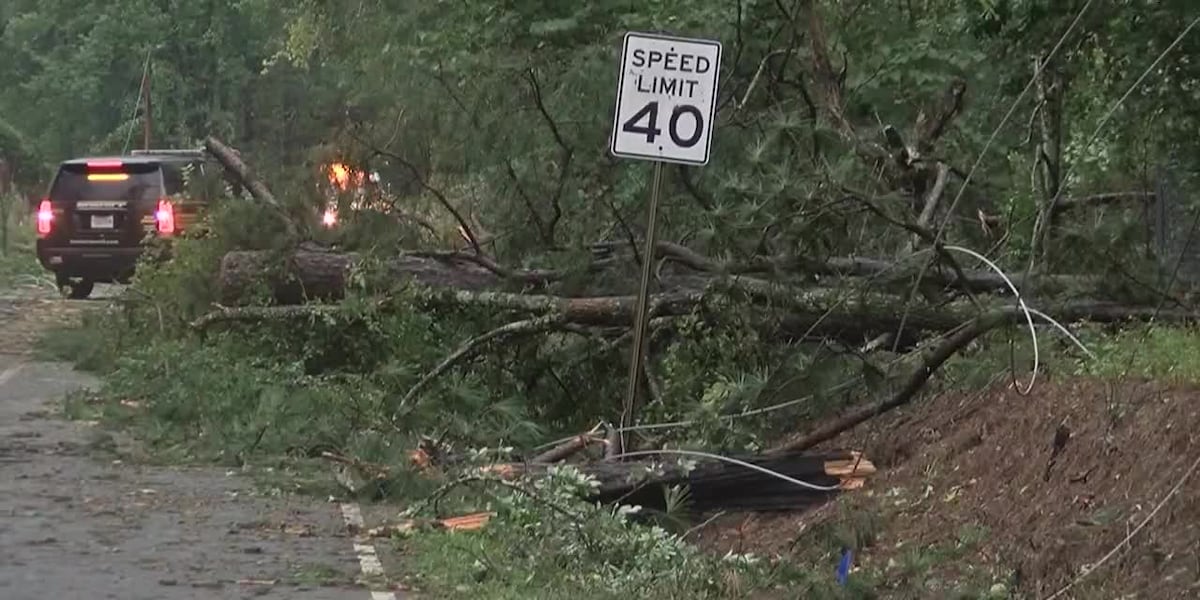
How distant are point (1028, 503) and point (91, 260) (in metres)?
18.7

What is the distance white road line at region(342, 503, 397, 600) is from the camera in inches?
324

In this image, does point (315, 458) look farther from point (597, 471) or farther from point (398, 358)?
point (597, 471)

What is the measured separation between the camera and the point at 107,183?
24047mm

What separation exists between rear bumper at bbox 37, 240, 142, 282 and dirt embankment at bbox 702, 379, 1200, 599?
52.9 feet

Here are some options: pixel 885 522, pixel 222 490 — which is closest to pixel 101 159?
pixel 222 490

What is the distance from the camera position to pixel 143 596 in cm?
792

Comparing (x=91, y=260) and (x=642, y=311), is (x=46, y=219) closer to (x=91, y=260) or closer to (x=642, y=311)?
(x=91, y=260)

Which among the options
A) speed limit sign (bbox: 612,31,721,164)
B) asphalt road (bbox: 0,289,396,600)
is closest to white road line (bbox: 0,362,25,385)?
asphalt road (bbox: 0,289,396,600)

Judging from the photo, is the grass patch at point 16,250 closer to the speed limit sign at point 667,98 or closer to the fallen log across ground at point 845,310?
the fallen log across ground at point 845,310

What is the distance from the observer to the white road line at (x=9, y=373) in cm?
1630

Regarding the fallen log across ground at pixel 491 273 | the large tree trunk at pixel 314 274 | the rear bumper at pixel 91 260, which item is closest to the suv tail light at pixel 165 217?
the rear bumper at pixel 91 260

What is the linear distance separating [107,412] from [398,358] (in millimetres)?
2396

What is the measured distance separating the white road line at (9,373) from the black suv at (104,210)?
5.79m

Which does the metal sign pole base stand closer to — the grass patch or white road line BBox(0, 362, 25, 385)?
white road line BBox(0, 362, 25, 385)
